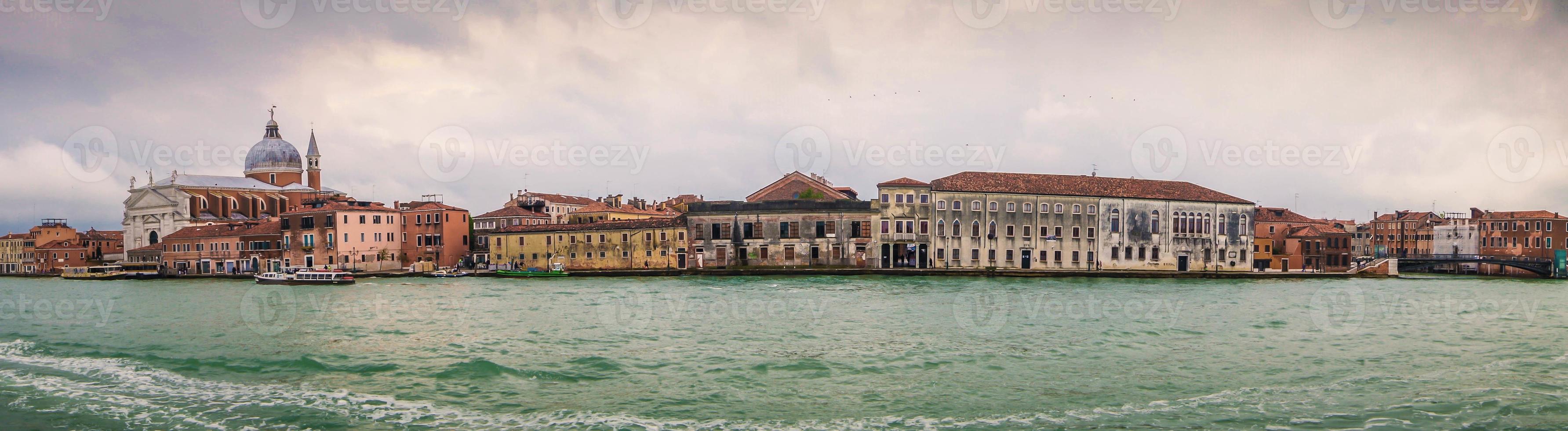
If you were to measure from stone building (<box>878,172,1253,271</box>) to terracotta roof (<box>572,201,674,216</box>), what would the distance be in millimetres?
14977

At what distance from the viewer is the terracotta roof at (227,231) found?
5028cm

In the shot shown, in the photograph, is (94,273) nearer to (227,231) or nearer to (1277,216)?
(227,231)

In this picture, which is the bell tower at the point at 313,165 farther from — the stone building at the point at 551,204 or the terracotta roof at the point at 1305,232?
the terracotta roof at the point at 1305,232

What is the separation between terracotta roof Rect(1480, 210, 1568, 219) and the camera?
52.1m

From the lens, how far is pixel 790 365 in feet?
42.4

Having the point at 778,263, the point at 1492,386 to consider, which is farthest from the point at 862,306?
the point at 778,263

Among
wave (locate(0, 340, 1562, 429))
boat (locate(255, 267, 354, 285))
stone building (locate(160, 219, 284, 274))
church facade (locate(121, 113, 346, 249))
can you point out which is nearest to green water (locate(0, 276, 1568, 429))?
wave (locate(0, 340, 1562, 429))

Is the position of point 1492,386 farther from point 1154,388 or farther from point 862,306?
point 862,306

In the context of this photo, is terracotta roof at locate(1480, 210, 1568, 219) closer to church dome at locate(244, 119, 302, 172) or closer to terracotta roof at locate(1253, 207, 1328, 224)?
terracotta roof at locate(1253, 207, 1328, 224)

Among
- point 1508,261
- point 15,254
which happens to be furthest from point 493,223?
point 1508,261

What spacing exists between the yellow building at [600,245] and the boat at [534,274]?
4.33 feet

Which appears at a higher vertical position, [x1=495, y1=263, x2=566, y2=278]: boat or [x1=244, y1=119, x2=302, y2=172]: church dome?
[x1=244, y1=119, x2=302, y2=172]: church dome

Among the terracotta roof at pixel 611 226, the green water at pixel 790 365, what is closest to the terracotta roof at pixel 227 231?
the terracotta roof at pixel 611 226

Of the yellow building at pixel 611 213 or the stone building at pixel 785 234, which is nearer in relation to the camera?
the stone building at pixel 785 234
